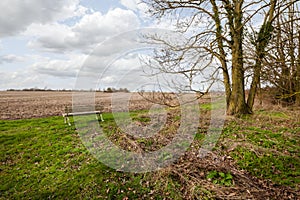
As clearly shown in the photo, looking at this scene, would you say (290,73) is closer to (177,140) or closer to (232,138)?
(232,138)

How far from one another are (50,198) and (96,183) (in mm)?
955

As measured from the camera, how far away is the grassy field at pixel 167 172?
4.30 m

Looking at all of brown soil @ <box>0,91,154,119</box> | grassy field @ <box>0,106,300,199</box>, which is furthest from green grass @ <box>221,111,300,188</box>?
brown soil @ <box>0,91,154,119</box>

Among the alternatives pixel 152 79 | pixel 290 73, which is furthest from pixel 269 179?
pixel 152 79

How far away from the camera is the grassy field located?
4.30 meters

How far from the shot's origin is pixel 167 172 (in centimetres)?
475

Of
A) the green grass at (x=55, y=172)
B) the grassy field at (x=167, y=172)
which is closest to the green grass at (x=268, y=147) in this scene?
the grassy field at (x=167, y=172)

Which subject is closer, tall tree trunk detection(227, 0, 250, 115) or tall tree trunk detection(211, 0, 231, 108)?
tall tree trunk detection(227, 0, 250, 115)

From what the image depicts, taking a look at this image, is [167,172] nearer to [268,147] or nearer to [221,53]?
[268,147]

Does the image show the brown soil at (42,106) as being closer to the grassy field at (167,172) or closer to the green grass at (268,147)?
the grassy field at (167,172)

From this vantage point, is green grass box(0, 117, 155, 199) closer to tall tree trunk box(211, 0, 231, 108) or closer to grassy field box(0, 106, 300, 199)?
grassy field box(0, 106, 300, 199)

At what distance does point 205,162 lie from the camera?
16.8 feet

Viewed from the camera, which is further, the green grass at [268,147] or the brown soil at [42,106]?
the brown soil at [42,106]

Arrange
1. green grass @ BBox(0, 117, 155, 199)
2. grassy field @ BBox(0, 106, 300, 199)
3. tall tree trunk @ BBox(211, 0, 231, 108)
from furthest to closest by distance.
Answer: tall tree trunk @ BBox(211, 0, 231, 108)
green grass @ BBox(0, 117, 155, 199)
grassy field @ BBox(0, 106, 300, 199)
